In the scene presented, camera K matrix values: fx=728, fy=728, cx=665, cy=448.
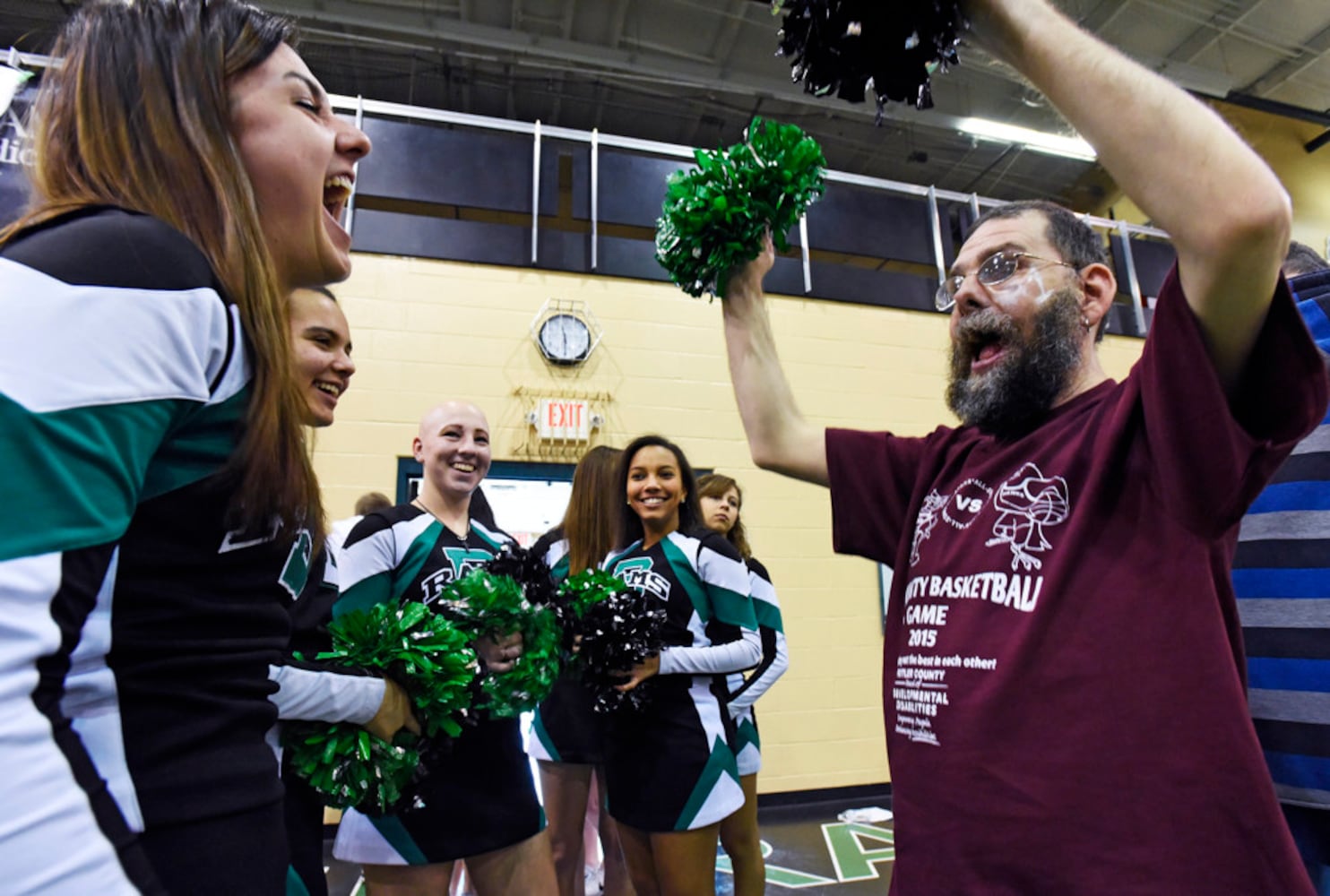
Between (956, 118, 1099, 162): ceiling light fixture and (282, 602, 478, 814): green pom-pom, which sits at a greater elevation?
(956, 118, 1099, 162): ceiling light fixture

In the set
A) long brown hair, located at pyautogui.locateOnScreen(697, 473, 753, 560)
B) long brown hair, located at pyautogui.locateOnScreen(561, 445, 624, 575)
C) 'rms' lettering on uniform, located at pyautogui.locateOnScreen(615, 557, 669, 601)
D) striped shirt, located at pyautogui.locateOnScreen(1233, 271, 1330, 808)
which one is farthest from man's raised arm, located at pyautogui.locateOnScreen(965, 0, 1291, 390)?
long brown hair, located at pyautogui.locateOnScreen(697, 473, 753, 560)

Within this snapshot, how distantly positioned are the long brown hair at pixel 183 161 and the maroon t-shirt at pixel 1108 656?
2.79 ft

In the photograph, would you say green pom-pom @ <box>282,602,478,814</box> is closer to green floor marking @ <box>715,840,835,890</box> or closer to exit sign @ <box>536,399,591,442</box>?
green floor marking @ <box>715,840,835,890</box>

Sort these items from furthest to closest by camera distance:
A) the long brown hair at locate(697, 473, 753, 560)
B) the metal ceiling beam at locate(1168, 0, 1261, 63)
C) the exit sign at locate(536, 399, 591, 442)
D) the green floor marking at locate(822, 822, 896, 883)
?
the metal ceiling beam at locate(1168, 0, 1261, 63) < the exit sign at locate(536, 399, 591, 442) < the long brown hair at locate(697, 473, 753, 560) < the green floor marking at locate(822, 822, 896, 883)

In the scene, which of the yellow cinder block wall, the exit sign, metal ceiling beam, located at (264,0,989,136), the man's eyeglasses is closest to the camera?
the man's eyeglasses

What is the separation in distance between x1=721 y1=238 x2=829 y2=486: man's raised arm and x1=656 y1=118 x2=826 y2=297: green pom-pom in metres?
0.04

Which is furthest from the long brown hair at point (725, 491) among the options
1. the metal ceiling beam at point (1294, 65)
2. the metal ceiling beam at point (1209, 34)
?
the metal ceiling beam at point (1294, 65)

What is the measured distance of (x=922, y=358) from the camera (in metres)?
5.86

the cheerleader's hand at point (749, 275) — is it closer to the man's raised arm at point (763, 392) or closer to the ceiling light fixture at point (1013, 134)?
the man's raised arm at point (763, 392)

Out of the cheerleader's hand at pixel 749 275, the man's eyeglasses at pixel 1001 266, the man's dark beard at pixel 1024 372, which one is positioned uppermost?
the cheerleader's hand at pixel 749 275

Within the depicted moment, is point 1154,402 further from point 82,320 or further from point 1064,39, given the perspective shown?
point 82,320

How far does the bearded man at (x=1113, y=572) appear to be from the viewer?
745 mm

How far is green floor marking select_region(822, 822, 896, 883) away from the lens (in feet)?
11.5

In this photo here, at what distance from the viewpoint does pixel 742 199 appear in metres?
1.38
